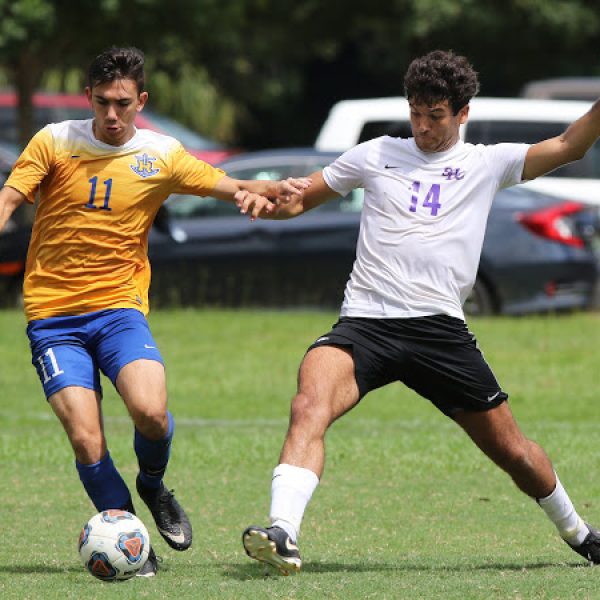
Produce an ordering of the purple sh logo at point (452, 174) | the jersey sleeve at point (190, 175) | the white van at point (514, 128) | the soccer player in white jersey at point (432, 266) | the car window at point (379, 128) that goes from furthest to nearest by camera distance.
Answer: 1. the white van at point (514, 128)
2. the car window at point (379, 128)
3. the jersey sleeve at point (190, 175)
4. the purple sh logo at point (452, 174)
5. the soccer player in white jersey at point (432, 266)

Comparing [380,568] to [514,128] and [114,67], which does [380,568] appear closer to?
[114,67]

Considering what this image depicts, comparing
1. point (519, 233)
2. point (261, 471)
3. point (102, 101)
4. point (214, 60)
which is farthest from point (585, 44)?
point (102, 101)

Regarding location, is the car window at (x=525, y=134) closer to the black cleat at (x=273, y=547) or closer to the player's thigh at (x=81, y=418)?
the player's thigh at (x=81, y=418)

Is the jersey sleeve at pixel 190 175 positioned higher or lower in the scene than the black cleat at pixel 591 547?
higher

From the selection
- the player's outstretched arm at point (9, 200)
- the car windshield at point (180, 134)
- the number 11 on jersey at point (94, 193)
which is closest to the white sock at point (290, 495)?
the number 11 on jersey at point (94, 193)

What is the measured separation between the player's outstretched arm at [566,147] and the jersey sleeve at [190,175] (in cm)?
145

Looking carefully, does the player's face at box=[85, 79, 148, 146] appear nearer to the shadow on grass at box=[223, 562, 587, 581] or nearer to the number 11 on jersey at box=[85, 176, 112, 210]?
the number 11 on jersey at box=[85, 176, 112, 210]

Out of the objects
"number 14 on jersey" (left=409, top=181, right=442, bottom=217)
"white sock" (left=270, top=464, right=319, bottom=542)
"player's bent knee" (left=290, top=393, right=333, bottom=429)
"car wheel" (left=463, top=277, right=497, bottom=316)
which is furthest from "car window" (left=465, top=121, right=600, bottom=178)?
"white sock" (left=270, top=464, right=319, bottom=542)

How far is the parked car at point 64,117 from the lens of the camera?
2394cm

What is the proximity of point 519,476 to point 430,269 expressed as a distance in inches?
38.6

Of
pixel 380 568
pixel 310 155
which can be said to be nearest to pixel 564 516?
pixel 380 568

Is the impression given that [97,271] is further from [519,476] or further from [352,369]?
[519,476]

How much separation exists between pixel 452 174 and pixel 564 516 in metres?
1.56

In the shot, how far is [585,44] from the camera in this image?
101ft
